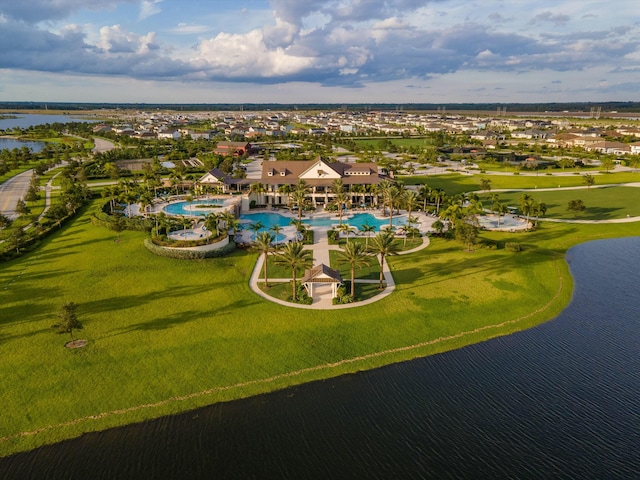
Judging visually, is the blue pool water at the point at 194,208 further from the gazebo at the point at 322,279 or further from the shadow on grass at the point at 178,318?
the shadow on grass at the point at 178,318

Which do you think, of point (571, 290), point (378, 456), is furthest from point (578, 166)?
point (378, 456)

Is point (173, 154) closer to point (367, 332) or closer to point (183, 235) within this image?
point (183, 235)

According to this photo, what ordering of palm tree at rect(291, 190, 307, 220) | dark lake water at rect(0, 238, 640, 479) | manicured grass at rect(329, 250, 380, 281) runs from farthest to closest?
palm tree at rect(291, 190, 307, 220) → manicured grass at rect(329, 250, 380, 281) → dark lake water at rect(0, 238, 640, 479)

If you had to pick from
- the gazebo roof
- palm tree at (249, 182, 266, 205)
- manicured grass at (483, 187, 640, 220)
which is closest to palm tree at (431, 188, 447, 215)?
manicured grass at (483, 187, 640, 220)

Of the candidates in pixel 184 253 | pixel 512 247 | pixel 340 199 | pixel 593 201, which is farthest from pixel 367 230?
pixel 593 201

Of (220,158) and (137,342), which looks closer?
(137,342)

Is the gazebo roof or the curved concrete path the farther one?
the gazebo roof

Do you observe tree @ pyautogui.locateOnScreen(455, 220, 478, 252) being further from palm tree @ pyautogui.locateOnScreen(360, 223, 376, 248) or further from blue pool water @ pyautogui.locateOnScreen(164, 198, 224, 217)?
blue pool water @ pyautogui.locateOnScreen(164, 198, 224, 217)
